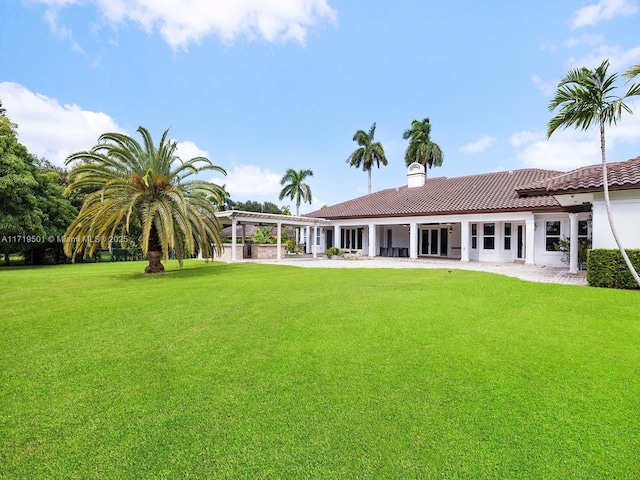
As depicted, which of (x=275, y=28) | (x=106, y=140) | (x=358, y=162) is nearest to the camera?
(x=106, y=140)

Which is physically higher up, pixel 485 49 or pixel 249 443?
pixel 485 49

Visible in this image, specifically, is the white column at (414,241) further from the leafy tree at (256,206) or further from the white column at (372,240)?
the leafy tree at (256,206)

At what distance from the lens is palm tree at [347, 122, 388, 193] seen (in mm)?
43125

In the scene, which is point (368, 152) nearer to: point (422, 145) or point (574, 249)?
point (422, 145)

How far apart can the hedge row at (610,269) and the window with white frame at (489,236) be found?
1063cm

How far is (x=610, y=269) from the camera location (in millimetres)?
10156

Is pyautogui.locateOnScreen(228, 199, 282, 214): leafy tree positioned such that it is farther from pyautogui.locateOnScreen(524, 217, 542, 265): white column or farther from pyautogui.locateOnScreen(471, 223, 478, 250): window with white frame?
pyautogui.locateOnScreen(524, 217, 542, 265): white column

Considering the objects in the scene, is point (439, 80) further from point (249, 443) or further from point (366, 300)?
point (249, 443)

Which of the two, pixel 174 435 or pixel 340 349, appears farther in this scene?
pixel 340 349

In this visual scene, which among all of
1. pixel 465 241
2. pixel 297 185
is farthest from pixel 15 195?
pixel 297 185

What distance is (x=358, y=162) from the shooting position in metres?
44.2

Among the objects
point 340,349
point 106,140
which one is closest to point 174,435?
point 340,349

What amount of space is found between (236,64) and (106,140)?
34.1 feet

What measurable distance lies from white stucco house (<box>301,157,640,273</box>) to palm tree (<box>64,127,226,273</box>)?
12.7 m
